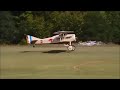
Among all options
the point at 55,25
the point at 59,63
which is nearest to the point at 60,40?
the point at 55,25

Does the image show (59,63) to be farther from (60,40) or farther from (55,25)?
(60,40)

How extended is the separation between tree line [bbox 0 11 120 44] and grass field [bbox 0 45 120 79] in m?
0.82

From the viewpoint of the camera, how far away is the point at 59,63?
1120 cm

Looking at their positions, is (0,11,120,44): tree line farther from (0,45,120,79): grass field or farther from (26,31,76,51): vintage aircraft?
(0,45,120,79): grass field

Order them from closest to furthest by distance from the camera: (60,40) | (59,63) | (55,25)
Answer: (59,63) → (55,25) → (60,40)

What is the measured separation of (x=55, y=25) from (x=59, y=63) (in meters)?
1.56

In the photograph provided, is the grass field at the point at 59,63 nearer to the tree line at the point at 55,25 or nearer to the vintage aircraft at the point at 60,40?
the vintage aircraft at the point at 60,40

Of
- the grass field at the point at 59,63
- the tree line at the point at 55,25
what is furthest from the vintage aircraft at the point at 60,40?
the tree line at the point at 55,25

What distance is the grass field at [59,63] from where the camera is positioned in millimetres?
8797
